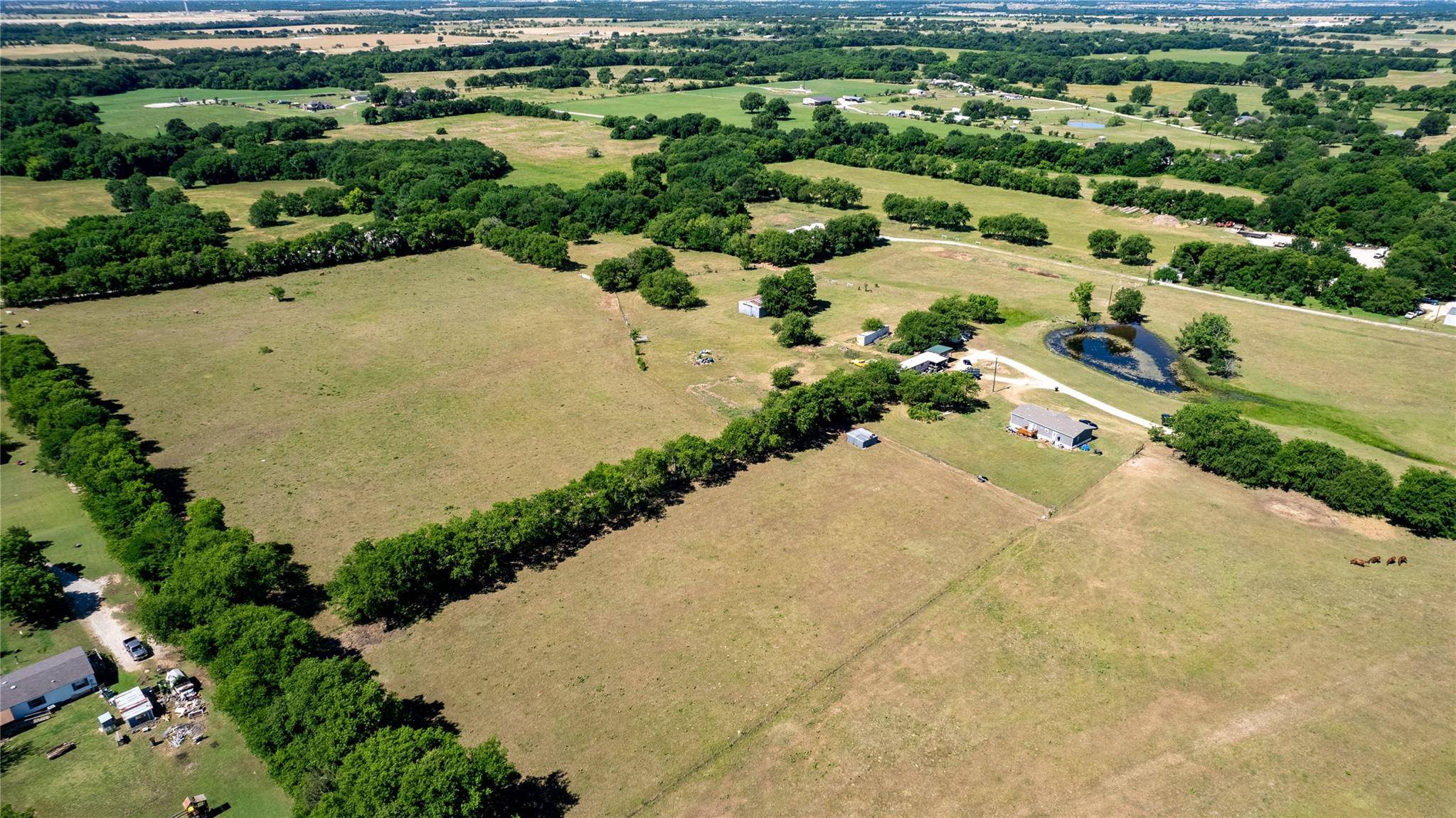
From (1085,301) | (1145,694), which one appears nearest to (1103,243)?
(1085,301)

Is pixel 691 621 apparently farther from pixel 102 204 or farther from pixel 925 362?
pixel 102 204

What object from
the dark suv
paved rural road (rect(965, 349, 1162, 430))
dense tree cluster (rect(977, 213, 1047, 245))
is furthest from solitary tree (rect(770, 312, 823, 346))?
the dark suv

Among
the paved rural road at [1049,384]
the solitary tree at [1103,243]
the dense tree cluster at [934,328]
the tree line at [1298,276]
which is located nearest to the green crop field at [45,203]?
the dense tree cluster at [934,328]

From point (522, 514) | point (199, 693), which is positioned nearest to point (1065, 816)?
point (522, 514)

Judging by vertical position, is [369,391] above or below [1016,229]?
below

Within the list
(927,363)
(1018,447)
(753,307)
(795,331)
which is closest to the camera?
(1018,447)
